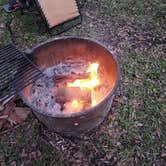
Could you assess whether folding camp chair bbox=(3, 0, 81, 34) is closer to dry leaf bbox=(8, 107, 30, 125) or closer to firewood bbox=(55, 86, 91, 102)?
dry leaf bbox=(8, 107, 30, 125)

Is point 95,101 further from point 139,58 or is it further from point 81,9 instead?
point 81,9

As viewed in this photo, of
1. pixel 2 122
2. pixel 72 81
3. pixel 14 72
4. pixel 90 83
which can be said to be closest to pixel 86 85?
pixel 90 83

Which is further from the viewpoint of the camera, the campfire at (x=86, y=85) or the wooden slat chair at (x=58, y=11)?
the wooden slat chair at (x=58, y=11)

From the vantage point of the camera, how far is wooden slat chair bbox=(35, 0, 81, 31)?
13.1 feet

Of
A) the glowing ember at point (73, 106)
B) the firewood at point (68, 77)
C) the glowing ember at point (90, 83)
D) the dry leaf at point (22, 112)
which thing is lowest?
the dry leaf at point (22, 112)

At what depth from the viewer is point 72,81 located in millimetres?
3137

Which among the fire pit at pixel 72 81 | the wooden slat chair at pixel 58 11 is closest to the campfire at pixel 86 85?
the fire pit at pixel 72 81

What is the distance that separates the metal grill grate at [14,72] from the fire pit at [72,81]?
13 centimetres

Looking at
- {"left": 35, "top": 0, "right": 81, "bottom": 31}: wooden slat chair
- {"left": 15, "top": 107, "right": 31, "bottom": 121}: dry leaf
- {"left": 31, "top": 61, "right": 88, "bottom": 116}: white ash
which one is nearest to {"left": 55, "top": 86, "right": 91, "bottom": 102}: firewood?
{"left": 31, "top": 61, "right": 88, "bottom": 116}: white ash

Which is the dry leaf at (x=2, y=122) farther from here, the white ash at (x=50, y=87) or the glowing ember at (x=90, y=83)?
the glowing ember at (x=90, y=83)

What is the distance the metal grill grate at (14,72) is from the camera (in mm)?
2703

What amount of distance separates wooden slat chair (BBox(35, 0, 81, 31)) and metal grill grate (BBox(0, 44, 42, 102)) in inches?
44.3

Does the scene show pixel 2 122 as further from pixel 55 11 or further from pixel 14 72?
pixel 55 11

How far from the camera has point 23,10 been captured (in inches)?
174
